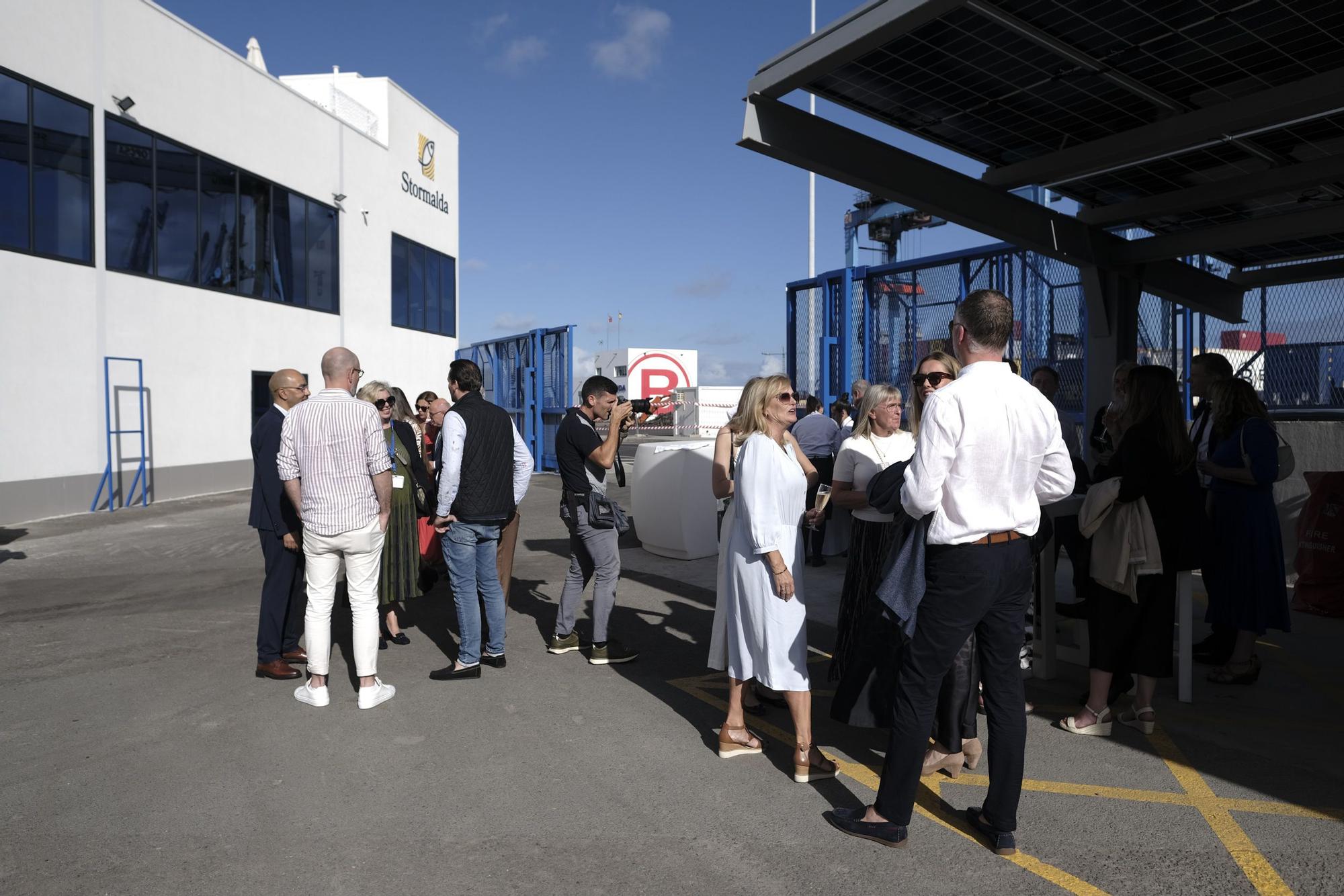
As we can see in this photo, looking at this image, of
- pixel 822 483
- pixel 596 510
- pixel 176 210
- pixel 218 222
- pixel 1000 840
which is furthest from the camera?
pixel 218 222

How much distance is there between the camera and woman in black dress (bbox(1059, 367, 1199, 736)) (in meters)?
4.33

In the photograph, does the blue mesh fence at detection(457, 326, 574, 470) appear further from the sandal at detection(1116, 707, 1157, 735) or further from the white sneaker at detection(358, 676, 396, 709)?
the sandal at detection(1116, 707, 1157, 735)

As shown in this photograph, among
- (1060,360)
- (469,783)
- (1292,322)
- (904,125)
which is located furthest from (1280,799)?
(1292,322)

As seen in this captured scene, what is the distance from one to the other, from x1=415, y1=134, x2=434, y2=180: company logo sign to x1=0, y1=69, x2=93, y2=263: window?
11435 mm

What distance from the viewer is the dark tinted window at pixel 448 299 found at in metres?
25.8

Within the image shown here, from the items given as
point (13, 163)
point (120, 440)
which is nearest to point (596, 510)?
point (13, 163)

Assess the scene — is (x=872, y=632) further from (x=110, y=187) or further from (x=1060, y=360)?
(x=110, y=187)

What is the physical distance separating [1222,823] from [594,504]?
3.66 metres

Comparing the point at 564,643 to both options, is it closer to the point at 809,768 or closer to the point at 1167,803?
the point at 809,768

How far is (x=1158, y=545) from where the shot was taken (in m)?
4.38

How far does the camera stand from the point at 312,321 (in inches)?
760

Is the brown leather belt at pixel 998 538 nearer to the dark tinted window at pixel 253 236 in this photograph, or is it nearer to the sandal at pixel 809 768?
the sandal at pixel 809 768

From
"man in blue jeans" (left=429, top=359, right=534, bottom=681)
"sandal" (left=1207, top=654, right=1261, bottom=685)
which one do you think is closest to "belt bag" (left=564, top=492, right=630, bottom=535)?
"man in blue jeans" (left=429, top=359, right=534, bottom=681)

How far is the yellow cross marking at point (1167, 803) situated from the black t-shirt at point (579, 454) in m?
2.08
